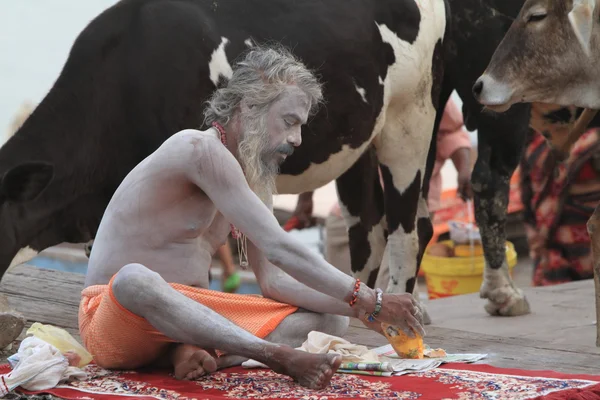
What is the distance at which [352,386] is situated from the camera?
11.1 feet

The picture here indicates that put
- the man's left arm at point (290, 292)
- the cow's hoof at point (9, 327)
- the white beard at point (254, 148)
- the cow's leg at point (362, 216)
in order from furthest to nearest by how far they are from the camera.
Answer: the cow's leg at point (362, 216), the cow's hoof at point (9, 327), the man's left arm at point (290, 292), the white beard at point (254, 148)

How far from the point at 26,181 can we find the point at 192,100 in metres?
0.80

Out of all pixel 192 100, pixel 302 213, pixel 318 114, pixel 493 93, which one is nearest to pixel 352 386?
pixel 192 100

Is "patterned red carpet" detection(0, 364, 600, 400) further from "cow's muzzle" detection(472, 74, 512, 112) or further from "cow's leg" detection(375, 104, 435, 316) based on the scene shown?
"cow's leg" detection(375, 104, 435, 316)

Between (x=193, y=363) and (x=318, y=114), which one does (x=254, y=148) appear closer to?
(x=193, y=363)

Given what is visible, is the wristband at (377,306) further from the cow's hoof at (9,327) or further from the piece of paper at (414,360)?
the cow's hoof at (9,327)

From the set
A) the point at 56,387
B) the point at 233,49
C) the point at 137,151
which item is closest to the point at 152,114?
the point at 137,151

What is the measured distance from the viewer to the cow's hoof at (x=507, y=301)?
21.1ft

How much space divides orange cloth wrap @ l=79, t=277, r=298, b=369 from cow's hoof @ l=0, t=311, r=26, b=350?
59 centimetres

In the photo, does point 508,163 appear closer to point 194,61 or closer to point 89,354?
point 194,61

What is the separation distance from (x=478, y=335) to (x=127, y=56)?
196cm

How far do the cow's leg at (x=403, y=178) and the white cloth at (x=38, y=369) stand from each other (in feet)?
8.51

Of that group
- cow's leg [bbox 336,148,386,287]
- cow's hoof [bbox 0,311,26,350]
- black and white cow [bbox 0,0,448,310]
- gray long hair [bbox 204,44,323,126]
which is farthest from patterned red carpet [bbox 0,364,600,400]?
cow's leg [bbox 336,148,386,287]

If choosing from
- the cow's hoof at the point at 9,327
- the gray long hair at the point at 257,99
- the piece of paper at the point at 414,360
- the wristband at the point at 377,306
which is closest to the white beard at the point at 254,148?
the gray long hair at the point at 257,99
